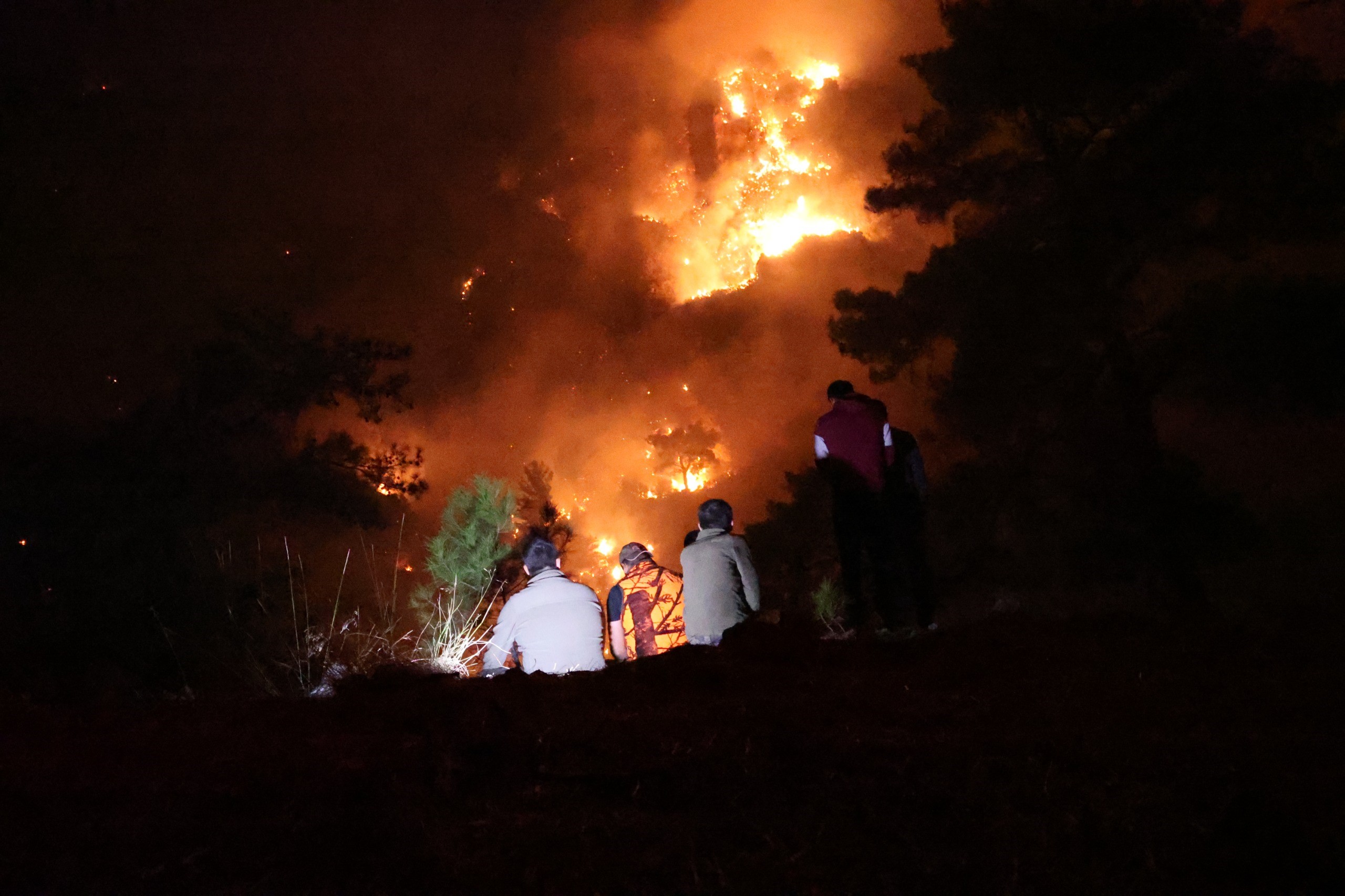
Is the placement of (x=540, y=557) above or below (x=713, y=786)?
above

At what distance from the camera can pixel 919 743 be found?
3.05 meters

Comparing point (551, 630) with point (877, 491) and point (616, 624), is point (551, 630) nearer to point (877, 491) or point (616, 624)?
point (616, 624)

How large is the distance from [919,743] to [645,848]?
1.15 metres

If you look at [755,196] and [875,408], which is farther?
[755,196]

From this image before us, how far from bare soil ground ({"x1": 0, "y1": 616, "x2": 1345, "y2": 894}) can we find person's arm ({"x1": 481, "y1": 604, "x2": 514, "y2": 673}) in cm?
114

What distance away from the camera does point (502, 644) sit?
5480 mm

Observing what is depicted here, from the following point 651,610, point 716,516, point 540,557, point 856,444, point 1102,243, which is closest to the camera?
point 540,557

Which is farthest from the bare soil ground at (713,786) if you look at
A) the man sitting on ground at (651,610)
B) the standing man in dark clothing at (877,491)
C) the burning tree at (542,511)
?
the burning tree at (542,511)

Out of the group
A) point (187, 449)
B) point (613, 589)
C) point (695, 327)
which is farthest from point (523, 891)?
point (695, 327)

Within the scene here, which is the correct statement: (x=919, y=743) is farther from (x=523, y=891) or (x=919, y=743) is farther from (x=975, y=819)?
(x=523, y=891)

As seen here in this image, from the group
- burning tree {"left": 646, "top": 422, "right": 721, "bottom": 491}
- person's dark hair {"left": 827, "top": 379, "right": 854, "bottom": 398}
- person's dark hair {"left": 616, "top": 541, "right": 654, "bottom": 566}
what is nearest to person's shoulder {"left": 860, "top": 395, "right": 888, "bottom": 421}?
person's dark hair {"left": 827, "top": 379, "right": 854, "bottom": 398}

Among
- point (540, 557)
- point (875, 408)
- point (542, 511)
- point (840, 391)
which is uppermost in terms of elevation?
point (542, 511)

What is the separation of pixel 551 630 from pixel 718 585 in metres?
1.07

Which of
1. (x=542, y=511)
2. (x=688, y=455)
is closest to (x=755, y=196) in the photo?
(x=688, y=455)
